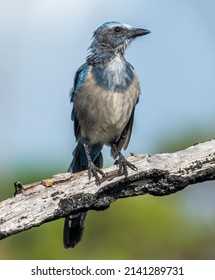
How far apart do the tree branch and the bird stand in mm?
1707

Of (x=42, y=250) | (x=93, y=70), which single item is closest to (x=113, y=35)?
(x=93, y=70)

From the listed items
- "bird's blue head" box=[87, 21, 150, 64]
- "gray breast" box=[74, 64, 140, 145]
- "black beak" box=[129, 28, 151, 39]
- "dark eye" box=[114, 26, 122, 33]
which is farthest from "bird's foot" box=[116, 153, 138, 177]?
"dark eye" box=[114, 26, 122, 33]

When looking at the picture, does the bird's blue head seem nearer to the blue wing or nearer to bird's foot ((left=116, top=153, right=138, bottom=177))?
the blue wing

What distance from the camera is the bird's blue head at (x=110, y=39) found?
35.4 feet

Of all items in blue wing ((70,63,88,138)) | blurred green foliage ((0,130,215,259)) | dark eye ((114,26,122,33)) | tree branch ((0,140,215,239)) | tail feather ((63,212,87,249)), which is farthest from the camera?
blurred green foliage ((0,130,215,259))

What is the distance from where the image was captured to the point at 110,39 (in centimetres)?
1095

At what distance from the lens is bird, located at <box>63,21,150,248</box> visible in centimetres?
1048

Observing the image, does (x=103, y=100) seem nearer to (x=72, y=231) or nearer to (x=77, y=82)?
(x=77, y=82)

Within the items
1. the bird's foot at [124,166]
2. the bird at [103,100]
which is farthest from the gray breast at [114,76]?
the bird's foot at [124,166]

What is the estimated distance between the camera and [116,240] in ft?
46.1

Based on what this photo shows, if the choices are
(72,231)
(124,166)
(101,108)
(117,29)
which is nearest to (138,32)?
(117,29)

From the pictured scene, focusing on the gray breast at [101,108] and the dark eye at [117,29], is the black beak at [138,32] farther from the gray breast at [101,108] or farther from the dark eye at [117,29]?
the gray breast at [101,108]

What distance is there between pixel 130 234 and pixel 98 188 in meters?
5.71

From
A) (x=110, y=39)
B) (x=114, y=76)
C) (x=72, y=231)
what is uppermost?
(x=110, y=39)
